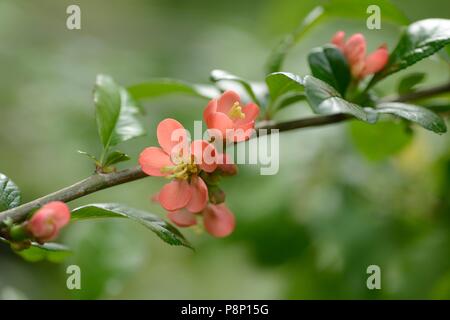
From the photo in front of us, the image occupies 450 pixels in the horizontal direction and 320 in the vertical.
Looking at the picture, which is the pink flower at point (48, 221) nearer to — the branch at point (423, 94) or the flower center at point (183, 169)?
the flower center at point (183, 169)

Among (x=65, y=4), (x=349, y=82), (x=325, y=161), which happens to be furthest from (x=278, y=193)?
(x=65, y=4)

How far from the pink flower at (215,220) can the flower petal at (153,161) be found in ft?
0.34

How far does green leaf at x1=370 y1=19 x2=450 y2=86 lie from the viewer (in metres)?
0.84

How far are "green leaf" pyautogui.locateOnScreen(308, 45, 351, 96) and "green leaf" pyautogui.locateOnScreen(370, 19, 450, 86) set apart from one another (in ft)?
0.17

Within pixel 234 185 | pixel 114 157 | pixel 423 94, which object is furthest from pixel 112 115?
pixel 234 185

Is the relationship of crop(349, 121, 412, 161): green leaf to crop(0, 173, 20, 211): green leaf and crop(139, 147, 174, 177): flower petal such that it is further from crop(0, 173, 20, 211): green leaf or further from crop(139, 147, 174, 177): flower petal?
crop(0, 173, 20, 211): green leaf

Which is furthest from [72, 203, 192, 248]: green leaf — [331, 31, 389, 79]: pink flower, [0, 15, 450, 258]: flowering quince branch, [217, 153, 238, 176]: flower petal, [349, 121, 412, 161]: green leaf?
[349, 121, 412, 161]: green leaf

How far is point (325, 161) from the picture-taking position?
68.0 inches

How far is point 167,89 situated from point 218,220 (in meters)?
0.30

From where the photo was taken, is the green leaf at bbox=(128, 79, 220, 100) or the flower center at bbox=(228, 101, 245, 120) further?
the green leaf at bbox=(128, 79, 220, 100)

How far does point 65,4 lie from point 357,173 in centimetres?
245

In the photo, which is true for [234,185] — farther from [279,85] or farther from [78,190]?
[78,190]

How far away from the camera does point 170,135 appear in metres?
0.78
